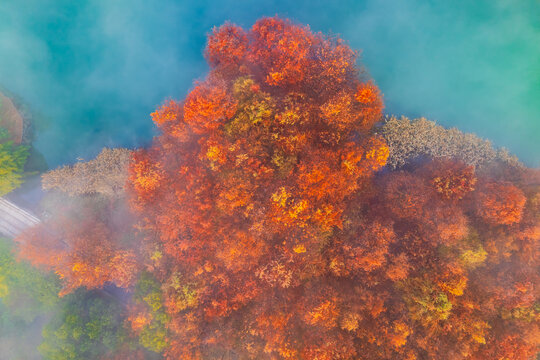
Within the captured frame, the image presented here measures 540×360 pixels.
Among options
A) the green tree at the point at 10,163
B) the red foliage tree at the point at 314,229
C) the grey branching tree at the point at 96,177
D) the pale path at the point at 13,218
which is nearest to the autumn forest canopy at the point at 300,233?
the red foliage tree at the point at 314,229

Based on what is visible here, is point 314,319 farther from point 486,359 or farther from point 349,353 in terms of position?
point 486,359

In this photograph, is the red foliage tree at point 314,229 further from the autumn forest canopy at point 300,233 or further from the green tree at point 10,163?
the green tree at point 10,163

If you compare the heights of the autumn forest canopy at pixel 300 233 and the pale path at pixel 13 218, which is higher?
the pale path at pixel 13 218

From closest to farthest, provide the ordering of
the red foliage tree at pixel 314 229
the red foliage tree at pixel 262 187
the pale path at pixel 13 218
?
the red foliage tree at pixel 314 229
the red foliage tree at pixel 262 187
the pale path at pixel 13 218

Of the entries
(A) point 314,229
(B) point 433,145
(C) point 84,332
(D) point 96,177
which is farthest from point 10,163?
(B) point 433,145

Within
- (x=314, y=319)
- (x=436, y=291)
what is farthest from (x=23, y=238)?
(x=436, y=291)

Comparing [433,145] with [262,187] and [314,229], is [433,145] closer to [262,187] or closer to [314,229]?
[314,229]

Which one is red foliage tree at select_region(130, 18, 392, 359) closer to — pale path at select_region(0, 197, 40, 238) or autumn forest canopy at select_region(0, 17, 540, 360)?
autumn forest canopy at select_region(0, 17, 540, 360)
